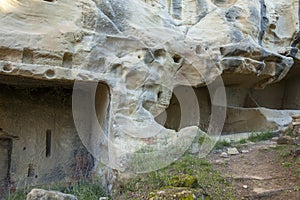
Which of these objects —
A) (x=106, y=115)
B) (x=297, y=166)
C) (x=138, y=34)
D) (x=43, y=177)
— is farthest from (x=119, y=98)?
(x=297, y=166)

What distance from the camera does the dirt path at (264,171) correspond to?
3.62 metres

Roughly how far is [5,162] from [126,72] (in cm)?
239

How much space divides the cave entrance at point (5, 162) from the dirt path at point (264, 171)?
3.09m

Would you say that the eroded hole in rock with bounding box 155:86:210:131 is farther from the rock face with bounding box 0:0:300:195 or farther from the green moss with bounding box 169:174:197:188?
the green moss with bounding box 169:174:197:188

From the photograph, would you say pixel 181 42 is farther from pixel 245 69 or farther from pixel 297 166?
pixel 297 166

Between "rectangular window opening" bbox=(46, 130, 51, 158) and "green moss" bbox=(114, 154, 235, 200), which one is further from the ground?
"green moss" bbox=(114, 154, 235, 200)

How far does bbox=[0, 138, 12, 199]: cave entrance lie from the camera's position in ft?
17.7

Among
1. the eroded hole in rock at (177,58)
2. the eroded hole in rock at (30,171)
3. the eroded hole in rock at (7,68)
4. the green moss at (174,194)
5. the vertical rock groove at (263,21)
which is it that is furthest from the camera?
the vertical rock groove at (263,21)

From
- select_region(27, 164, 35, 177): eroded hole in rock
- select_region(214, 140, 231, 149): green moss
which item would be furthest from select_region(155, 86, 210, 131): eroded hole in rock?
select_region(27, 164, 35, 177): eroded hole in rock

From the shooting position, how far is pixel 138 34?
5.38 m

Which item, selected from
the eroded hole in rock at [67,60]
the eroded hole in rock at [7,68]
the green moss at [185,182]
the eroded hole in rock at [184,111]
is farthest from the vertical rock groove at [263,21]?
the eroded hole in rock at [7,68]

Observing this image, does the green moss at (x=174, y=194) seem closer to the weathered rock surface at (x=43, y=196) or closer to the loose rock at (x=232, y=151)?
the weathered rock surface at (x=43, y=196)

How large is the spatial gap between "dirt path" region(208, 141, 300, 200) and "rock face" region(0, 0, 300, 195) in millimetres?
694

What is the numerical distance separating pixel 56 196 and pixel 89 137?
2893mm
